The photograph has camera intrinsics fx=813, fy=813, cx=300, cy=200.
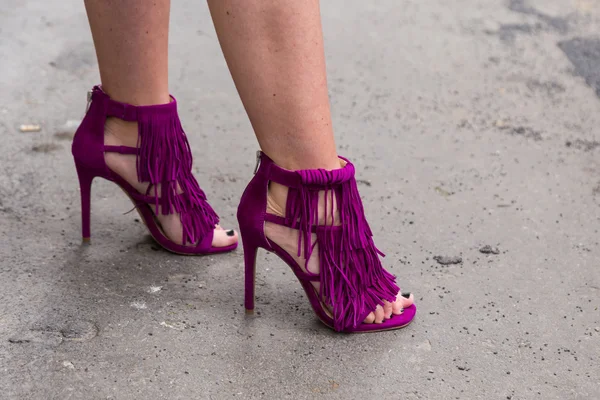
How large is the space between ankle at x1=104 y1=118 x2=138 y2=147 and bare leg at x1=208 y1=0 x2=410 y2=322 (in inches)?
14.4

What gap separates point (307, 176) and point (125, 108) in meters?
0.48

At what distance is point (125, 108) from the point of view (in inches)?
68.5

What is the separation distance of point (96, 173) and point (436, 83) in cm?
151

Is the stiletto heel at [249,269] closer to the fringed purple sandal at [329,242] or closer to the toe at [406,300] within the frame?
the fringed purple sandal at [329,242]

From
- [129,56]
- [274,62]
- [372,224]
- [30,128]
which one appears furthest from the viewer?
[30,128]

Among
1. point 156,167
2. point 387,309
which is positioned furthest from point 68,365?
point 387,309

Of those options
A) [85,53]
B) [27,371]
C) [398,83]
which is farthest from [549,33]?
[27,371]

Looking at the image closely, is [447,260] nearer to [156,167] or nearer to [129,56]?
[156,167]

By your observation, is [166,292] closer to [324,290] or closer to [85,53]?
[324,290]

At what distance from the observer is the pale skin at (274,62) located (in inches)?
56.2

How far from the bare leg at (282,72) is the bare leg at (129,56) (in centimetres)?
27

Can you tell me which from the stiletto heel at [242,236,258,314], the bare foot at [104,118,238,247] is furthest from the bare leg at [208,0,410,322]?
the bare foot at [104,118,238,247]

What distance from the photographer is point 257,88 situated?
1.47 m

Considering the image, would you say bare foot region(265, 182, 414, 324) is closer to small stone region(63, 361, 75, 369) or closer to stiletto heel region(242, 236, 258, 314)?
stiletto heel region(242, 236, 258, 314)
